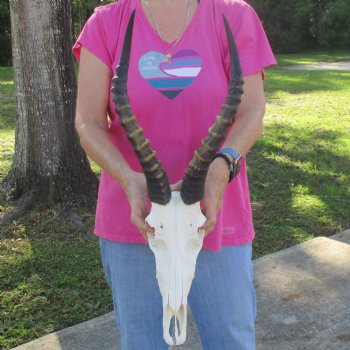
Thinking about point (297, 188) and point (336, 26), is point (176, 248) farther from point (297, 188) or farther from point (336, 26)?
point (336, 26)

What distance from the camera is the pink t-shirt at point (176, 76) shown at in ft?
6.15

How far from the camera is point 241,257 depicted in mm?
2041

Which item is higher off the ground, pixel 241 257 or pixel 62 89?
pixel 62 89

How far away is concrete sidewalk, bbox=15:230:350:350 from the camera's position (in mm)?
3496

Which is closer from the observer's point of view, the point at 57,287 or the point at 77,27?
the point at 57,287

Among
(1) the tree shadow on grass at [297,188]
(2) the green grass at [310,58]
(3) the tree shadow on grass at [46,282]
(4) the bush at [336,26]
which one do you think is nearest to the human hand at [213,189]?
(3) the tree shadow on grass at [46,282]

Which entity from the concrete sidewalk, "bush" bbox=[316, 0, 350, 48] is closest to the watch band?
the concrete sidewalk

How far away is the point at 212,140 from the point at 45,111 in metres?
3.87

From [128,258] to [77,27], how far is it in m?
27.9

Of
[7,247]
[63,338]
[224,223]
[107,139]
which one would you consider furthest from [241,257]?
[7,247]

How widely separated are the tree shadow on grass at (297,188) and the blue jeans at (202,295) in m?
2.90

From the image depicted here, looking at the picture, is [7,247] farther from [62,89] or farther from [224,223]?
[224,223]

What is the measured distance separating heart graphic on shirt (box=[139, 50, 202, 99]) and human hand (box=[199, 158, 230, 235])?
0.92ft

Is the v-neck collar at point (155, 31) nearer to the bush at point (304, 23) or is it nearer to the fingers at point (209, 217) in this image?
the fingers at point (209, 217)
